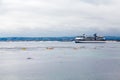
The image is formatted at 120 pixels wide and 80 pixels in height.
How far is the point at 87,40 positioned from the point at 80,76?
138m

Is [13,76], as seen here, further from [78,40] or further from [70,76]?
[78,40]

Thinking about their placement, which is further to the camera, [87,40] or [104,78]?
[87,40]

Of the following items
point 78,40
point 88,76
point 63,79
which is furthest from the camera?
point 78,40

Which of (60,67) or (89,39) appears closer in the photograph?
(60,67)

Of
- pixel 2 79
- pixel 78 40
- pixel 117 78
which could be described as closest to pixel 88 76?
pixel 117 78

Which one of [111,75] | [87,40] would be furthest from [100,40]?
[111,75]

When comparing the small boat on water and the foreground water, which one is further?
the small boat on water

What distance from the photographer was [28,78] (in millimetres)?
23781

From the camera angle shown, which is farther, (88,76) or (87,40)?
(87,40)

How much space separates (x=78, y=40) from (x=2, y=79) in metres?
133

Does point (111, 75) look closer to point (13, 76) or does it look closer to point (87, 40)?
point (13, 76)

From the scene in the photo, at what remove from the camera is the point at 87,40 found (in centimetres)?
16150

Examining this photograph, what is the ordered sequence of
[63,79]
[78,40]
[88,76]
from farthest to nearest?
[78,40] → [88,76] → [63,79]

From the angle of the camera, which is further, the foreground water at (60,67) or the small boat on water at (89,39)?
the small boat on water at (89,39)
